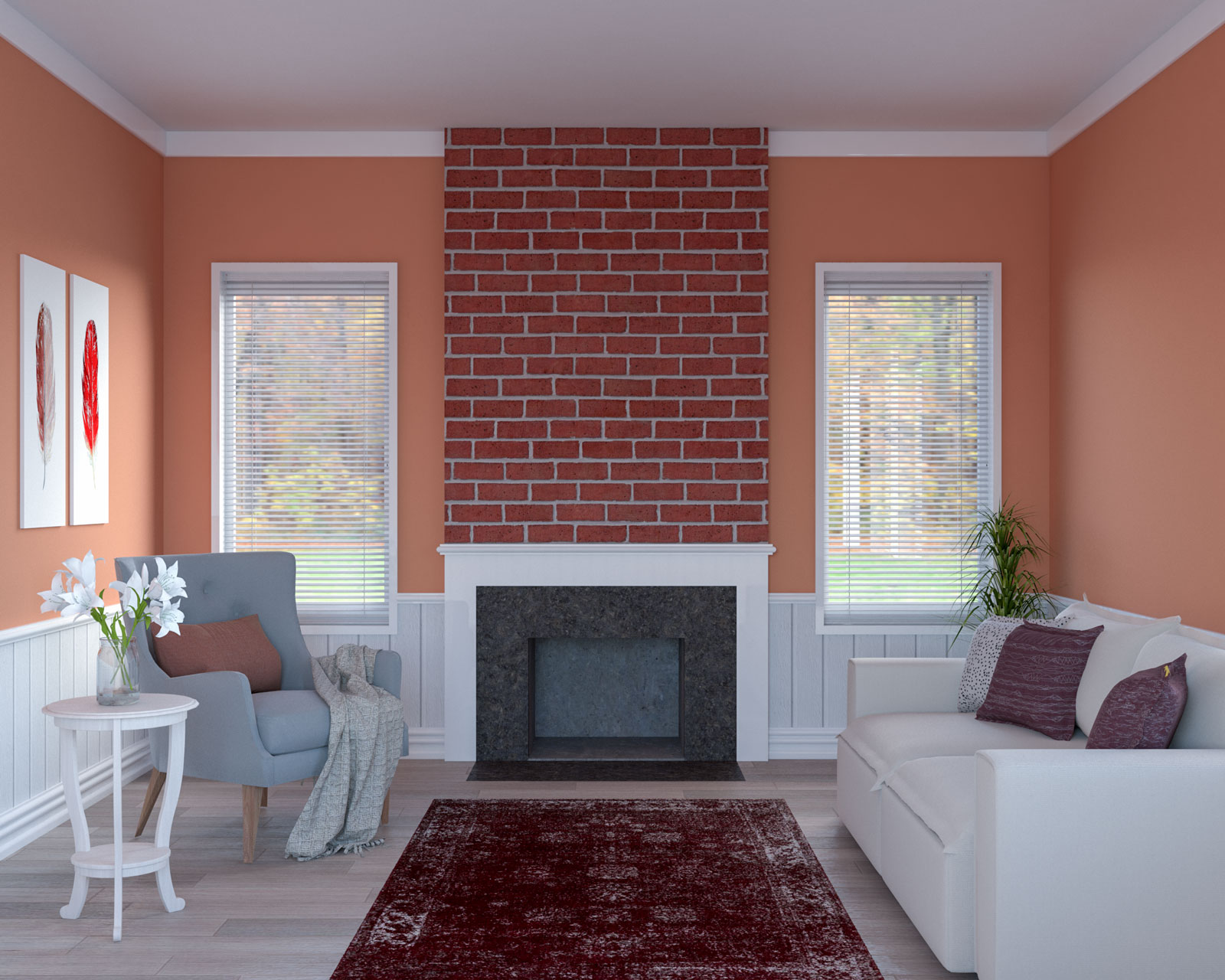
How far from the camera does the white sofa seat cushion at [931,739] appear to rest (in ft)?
10.4

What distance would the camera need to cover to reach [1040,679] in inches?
132

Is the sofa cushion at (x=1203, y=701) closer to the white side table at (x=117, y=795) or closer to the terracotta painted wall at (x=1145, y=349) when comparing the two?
the terracotta painted wall at (x=1145, y=349)

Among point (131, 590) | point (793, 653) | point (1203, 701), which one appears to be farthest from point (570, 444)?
point (1203, 701)

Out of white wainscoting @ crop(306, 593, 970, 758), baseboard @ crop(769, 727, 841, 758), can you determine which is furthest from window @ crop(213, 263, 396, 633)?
baseboard @ crop(769, 727, 841, 758)

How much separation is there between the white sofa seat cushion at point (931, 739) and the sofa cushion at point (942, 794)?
8 centimetres

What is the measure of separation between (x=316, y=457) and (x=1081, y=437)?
353 cm

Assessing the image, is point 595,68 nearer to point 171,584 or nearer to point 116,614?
point 171,584

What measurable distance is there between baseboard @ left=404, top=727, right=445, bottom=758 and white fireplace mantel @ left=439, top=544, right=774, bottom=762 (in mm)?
83

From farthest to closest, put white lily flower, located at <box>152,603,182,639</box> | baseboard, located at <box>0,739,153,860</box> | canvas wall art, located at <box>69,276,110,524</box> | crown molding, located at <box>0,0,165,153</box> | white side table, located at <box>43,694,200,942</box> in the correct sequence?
canvas wall art, located at <box>69,276,110,524</box> < crown molding, located at <box>0,0,165,153</box> < baseboard, located at <box>0,739,153,860</box> < white lily flower, located at <box>152,603,182,639</box> < white side table, located at <box>43,694,200,942</box>

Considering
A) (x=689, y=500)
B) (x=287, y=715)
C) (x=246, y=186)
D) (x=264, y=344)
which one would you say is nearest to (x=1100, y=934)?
(x=287, y=715)

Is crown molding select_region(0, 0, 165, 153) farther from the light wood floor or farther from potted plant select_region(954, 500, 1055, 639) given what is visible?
potted plant select_region(954, 500, 1055, 639)

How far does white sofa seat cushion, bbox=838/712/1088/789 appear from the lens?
3.17 m

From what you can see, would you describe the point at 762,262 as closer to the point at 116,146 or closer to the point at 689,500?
the point at 689,500

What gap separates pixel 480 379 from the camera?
494cm
